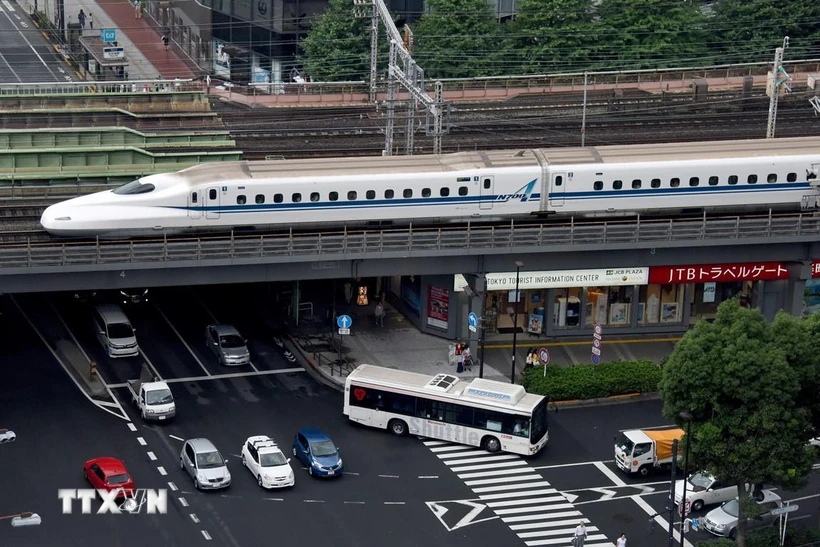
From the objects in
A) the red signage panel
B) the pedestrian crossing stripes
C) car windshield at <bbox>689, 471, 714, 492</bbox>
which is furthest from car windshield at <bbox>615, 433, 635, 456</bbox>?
the red signage panel

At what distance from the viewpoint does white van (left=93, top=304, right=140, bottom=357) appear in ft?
239

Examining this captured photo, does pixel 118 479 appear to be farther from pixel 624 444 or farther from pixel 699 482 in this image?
pixel 699 482

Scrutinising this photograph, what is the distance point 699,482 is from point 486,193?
18221mm

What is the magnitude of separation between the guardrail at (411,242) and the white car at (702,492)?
49.7 ft

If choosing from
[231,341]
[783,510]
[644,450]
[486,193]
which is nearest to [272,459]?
[231,341]

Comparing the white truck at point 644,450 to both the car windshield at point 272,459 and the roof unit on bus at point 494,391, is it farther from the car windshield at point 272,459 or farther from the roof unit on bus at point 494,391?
the car windshield at point 272,459

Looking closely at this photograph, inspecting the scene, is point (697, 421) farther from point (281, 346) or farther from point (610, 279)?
point (281, 346)

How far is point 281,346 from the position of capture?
76062 millimetres

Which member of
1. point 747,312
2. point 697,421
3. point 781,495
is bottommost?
point 781,495

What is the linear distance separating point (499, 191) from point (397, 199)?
4842 millimetres

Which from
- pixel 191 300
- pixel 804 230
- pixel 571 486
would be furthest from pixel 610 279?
pixel 191 300

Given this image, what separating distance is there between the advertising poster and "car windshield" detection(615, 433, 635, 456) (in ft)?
48.7

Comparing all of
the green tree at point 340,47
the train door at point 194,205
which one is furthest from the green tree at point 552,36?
the train door at point 194,205

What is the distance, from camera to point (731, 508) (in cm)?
5991
